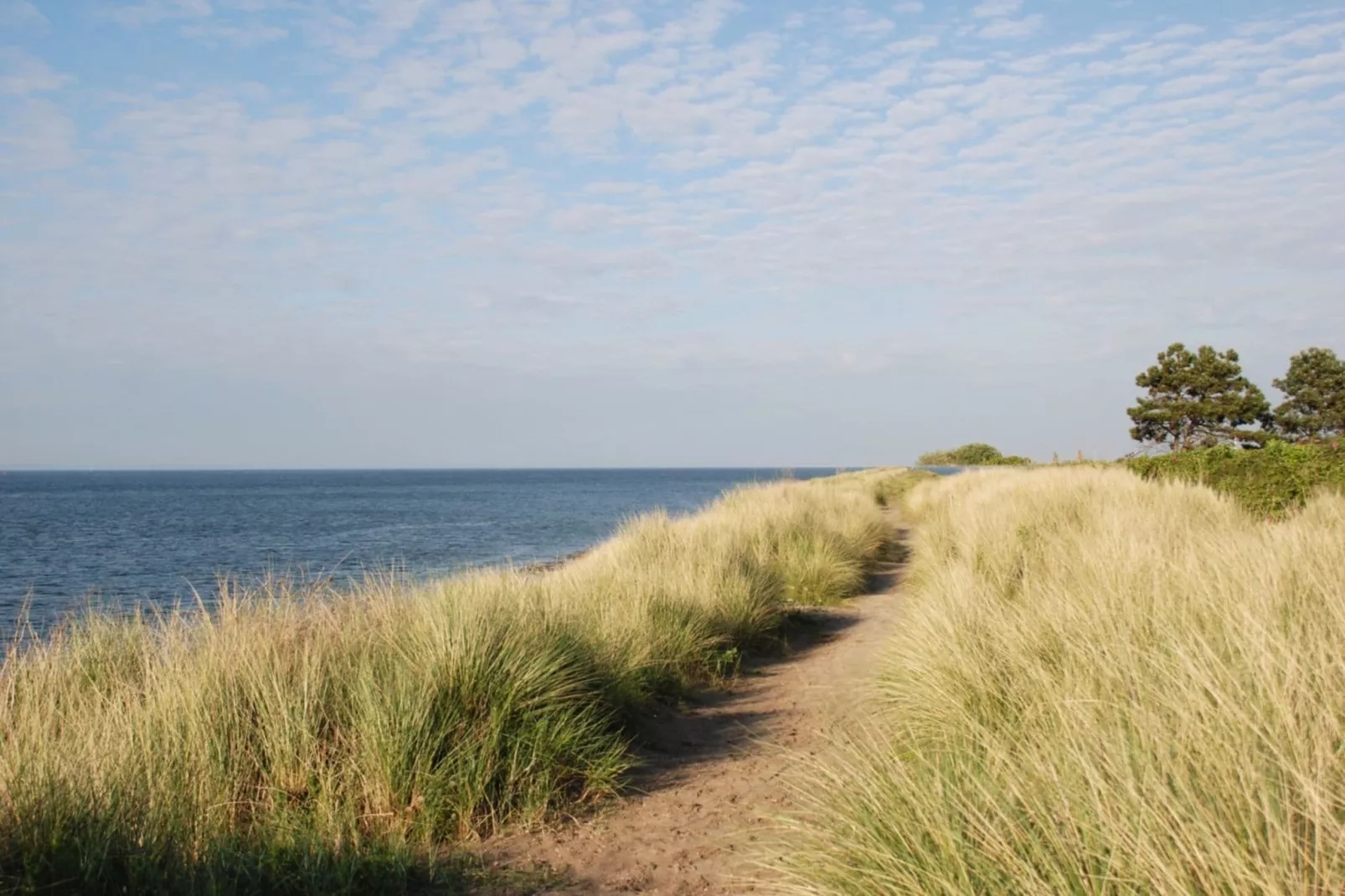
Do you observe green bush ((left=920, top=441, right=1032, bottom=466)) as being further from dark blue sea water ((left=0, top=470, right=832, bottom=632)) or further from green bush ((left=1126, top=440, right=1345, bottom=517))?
green bush ((left=1126, top=440, right=1345, bottom=517))

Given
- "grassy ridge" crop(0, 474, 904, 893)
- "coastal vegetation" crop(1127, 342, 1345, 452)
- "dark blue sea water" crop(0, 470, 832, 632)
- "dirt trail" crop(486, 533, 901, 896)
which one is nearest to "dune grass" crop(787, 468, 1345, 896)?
"dirt trail" crop(486, 533, 901, 896)

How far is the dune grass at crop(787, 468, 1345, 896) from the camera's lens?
7.47 ft

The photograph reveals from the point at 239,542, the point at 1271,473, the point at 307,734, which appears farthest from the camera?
the point at 239,542

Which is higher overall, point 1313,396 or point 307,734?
point 1313,396

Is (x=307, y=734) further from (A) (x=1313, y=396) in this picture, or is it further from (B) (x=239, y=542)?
(A) (x=1313, y=396)

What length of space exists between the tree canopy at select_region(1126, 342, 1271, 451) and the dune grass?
3327 centimetres

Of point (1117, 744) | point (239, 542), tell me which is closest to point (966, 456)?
point (239, 542)

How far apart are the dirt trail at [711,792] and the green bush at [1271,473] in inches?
256

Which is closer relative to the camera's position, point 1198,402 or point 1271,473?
point 1271,473

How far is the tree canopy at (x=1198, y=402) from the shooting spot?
1353 inches

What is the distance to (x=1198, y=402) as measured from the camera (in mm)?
35281

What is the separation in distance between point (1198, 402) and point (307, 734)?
38.1 m

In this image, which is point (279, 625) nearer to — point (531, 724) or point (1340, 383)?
point (531, 724)

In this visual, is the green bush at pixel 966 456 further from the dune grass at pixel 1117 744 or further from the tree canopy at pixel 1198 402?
the dune grass at pixel 1117 744
